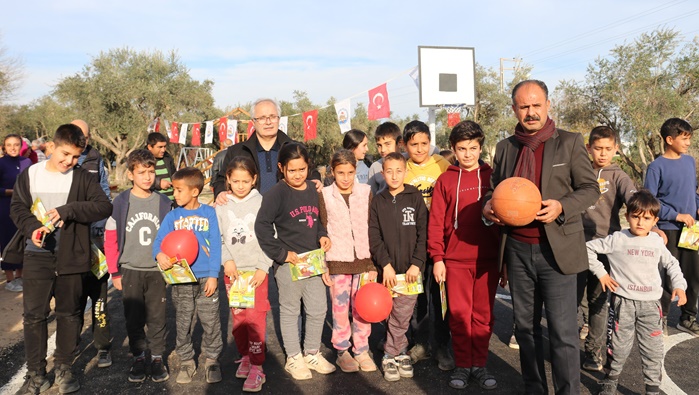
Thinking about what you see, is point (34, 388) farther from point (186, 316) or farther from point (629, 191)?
point (629, 191)

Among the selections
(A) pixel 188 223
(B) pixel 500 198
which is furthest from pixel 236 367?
(B) pixel 500 198

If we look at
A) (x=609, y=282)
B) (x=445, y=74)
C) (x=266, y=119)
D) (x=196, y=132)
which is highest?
(x=196, y=132)

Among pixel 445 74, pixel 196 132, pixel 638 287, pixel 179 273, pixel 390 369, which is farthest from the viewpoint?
pixel 196 132

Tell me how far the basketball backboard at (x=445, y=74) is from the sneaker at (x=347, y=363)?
28.5 ft

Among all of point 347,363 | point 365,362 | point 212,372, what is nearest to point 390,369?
point 365,362

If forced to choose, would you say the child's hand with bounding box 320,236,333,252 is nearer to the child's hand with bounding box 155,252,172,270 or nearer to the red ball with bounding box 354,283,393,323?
the red ball with bounding box 354,283,393,323

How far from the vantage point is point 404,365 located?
429 cm

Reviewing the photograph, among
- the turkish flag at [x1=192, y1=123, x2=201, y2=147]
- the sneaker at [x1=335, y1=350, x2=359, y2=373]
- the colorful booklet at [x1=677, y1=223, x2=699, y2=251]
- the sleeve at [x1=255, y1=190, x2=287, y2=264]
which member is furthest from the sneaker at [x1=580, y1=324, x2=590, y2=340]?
the turkish flag at [x1=192, y1=123, x2=201, y2=147]

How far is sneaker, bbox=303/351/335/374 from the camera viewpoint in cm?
436

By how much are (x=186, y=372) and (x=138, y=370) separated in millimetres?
421

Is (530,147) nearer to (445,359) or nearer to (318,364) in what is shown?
(445,359)

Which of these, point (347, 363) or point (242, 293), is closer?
point (242, 293)

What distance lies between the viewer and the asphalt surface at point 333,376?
4031 mm

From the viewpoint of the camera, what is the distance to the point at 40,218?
3.83 meters
